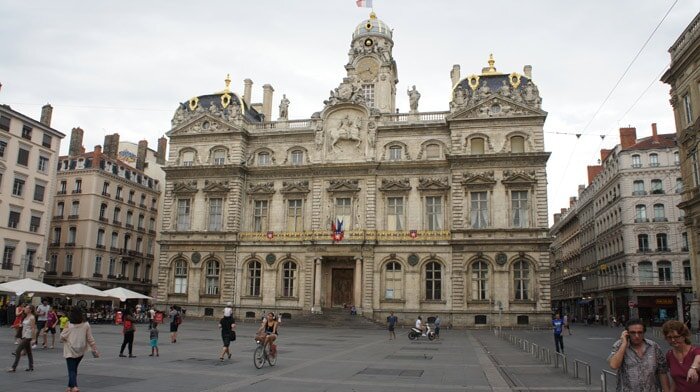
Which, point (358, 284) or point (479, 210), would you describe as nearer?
point (479, 210)

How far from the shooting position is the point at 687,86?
115 ft

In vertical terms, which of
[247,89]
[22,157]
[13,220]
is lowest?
[13,220]

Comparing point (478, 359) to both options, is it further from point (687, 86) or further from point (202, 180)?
point (202, 180)

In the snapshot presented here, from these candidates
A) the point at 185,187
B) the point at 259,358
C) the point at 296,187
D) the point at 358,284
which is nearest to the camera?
the point at 259,358

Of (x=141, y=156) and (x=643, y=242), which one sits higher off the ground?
(x=141, y=156)

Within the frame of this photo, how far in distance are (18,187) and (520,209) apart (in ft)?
142

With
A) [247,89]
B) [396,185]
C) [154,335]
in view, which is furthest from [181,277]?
[154,335]

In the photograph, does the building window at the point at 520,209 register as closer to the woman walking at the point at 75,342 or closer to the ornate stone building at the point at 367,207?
the ornate stone building at the point at 367,207

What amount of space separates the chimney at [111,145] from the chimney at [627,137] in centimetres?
6169

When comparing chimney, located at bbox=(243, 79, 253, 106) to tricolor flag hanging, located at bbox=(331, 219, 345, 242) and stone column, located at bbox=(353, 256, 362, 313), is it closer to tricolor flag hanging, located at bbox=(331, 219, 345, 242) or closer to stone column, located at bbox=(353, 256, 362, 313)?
tricolor flag hanging, located at bbox=(331, 219, 345, 242)

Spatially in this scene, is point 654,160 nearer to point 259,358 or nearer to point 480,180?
point 480,180

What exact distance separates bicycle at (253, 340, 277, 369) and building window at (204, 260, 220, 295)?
3369cm

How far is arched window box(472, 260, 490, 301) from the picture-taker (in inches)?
1779

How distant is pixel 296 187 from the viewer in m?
50.3
